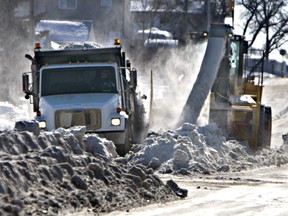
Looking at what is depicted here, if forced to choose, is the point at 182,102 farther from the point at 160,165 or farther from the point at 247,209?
the point at 247,209

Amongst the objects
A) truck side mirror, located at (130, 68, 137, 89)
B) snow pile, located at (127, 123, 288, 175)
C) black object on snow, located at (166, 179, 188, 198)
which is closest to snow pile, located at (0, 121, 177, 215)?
black object on snow, located at (166, 179, 188, 198)

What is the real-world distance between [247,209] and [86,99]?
7.75 metres

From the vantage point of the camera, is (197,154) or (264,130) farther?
(264,130)

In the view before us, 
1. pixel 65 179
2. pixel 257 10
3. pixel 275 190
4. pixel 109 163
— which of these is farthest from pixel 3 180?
pixel 257 10

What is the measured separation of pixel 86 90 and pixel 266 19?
54922 mm

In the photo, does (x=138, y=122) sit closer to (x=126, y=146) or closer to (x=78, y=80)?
(x=78, y=80)

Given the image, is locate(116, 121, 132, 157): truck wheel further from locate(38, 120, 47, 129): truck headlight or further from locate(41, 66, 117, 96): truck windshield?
locate(38, 120, 47, 129): truck headlight

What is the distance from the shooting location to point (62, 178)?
12.7 metres

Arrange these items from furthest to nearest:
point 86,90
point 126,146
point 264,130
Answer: point 264,130
point 86,90
point 126,146

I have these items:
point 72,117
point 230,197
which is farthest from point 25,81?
point 230,197

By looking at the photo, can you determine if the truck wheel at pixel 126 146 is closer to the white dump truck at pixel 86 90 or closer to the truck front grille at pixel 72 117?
the white dump truck at pixel 86 90

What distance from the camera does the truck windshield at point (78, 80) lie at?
810 inches

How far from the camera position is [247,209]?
42.3ft

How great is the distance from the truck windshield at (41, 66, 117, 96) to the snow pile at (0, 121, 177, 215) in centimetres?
551
